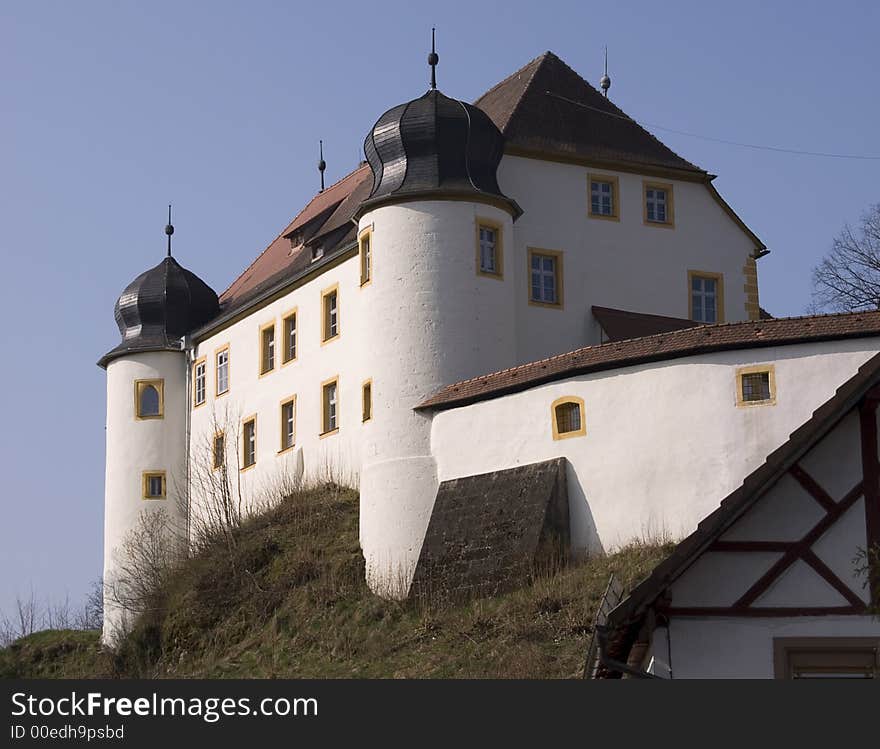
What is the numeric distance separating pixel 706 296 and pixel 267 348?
933 cm

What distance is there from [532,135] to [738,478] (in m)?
11.1

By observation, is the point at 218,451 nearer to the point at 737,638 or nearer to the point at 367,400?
the point at 367,400

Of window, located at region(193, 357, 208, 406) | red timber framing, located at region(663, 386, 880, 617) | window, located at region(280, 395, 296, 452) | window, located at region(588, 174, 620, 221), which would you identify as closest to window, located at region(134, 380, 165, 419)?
window, located at region(193, 357, 208, 406)

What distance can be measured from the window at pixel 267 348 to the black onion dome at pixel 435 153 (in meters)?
6.99

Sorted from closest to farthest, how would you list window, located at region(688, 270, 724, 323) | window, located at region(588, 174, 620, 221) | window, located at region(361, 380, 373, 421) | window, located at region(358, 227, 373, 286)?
1. window, located at region(361, 380, 373, 421)
2. window, located at region(358, 227, 373, 286)
3. window, located at region(588, 174, 620, 221)
4. window, located at region(688, 270, 724, 323)

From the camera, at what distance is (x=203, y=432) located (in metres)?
43.5

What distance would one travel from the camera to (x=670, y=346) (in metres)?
28.5

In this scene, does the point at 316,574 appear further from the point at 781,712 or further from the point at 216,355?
the point at 781,712

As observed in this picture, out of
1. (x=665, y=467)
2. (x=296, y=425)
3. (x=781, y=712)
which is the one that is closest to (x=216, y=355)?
(x=296, y=425)

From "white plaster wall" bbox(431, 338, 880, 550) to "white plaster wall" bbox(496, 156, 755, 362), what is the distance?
4.69m

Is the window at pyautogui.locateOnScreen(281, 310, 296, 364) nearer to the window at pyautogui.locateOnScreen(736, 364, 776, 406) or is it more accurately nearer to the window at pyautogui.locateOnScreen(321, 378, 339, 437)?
the window at pyautogui.locateOnScreen(321, 378, 339, 437)

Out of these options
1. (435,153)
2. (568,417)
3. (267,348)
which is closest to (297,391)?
(267,348)

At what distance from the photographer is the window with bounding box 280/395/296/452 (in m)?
39.4

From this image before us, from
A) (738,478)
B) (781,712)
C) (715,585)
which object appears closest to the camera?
A: (781,712)
